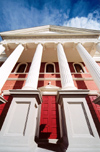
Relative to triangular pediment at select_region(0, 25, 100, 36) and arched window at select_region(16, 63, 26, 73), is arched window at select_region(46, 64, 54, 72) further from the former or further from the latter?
triangular pediment at select_region(0, 25, 100, 36)

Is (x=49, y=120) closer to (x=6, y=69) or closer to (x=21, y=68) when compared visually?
(x=6, y=69)

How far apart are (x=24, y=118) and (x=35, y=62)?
4.16 meters

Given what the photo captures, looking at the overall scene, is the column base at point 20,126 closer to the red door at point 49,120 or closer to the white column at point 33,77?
the white column at point 33,77

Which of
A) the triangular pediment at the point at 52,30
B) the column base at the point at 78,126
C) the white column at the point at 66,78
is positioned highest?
the triangular pediment at the point at 52,30

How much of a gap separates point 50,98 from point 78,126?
178 inches

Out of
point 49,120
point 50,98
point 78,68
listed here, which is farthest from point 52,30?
point 49,120

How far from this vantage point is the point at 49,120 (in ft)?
17.7

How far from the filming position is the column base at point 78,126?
1.88 metres

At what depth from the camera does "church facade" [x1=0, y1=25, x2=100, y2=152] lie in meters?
2.05

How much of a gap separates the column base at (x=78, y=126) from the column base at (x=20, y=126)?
1049mm

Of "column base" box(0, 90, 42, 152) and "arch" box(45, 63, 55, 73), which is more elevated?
"arch" box(45, 63, 55, 73)

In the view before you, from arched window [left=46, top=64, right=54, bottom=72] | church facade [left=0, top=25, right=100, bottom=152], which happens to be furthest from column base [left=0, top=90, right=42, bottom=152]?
arched window [left=46, top=64, right=54, bottom=72]

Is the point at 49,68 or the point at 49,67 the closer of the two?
the point at 49,68

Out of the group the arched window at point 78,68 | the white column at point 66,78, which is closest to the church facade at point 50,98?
A: the white column at point 66,78
